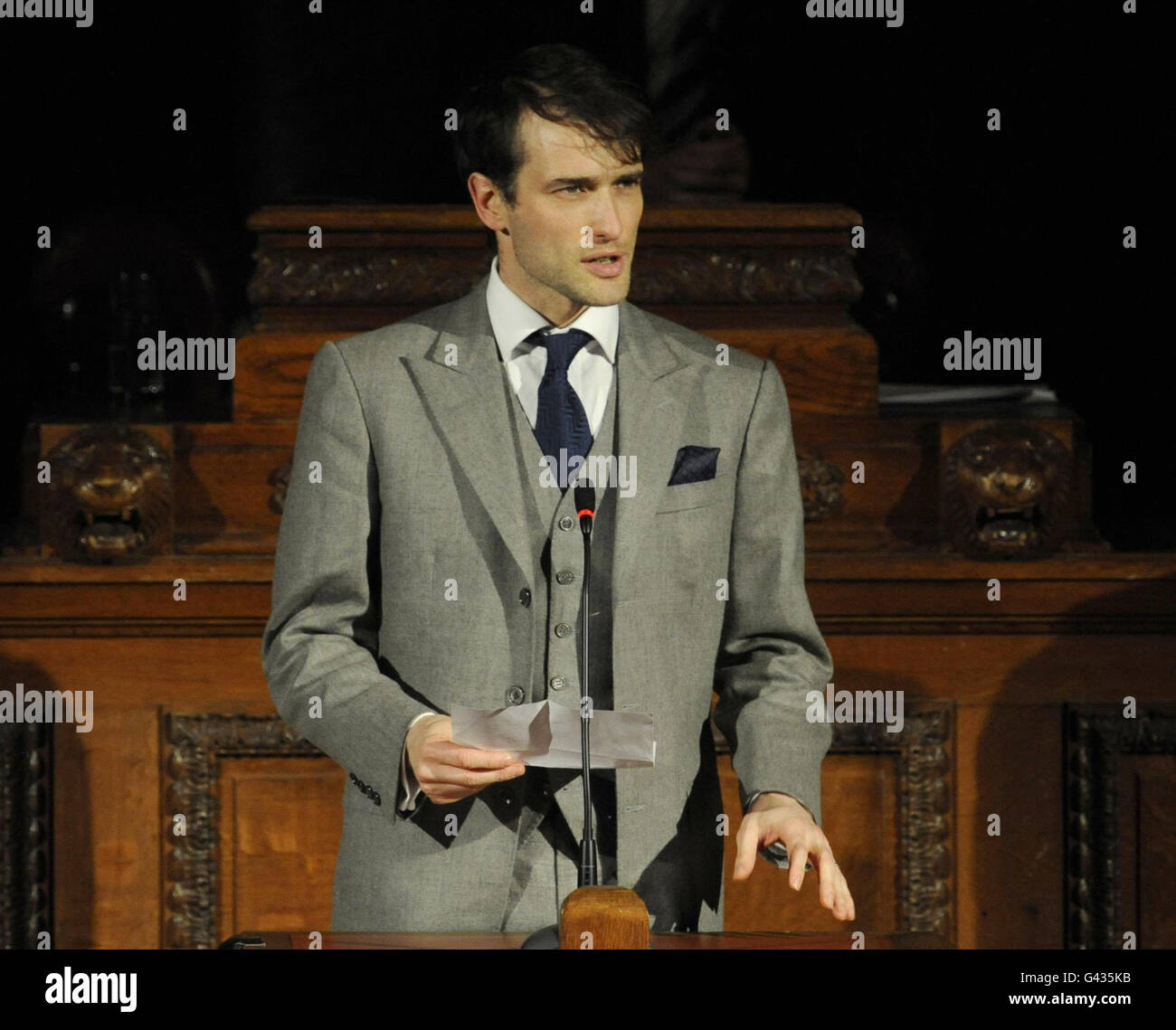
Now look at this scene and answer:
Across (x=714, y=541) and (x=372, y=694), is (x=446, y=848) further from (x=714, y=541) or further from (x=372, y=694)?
(x=714, y=541)

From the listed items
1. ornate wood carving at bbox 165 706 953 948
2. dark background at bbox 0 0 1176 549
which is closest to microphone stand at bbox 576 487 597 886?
ornate wood carving at bbox 165 706 953 948

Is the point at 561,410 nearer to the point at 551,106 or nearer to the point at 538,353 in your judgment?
the point at 538,353

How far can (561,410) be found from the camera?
250 cm

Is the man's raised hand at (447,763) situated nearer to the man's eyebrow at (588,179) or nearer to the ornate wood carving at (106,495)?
the man's eyebrow at (588,179)

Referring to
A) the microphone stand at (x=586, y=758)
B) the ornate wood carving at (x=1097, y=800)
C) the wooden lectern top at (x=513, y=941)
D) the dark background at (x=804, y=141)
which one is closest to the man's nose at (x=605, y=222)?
the microphone stand at (x=586, y=758)

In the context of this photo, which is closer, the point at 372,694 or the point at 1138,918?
the point at 372,694

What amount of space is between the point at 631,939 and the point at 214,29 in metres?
3.13

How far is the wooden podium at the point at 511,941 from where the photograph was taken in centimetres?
212

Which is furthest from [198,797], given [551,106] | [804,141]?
[804,141]

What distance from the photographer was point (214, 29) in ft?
14.9

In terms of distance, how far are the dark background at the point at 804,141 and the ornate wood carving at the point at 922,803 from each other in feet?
2.91

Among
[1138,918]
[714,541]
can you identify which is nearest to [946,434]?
[1138,918]

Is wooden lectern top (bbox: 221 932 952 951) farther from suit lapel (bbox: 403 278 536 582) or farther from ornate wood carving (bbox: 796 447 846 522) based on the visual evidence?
ornate wood carving (bbox: 796 447 846 522)

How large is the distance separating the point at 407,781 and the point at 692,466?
21.2 inches
